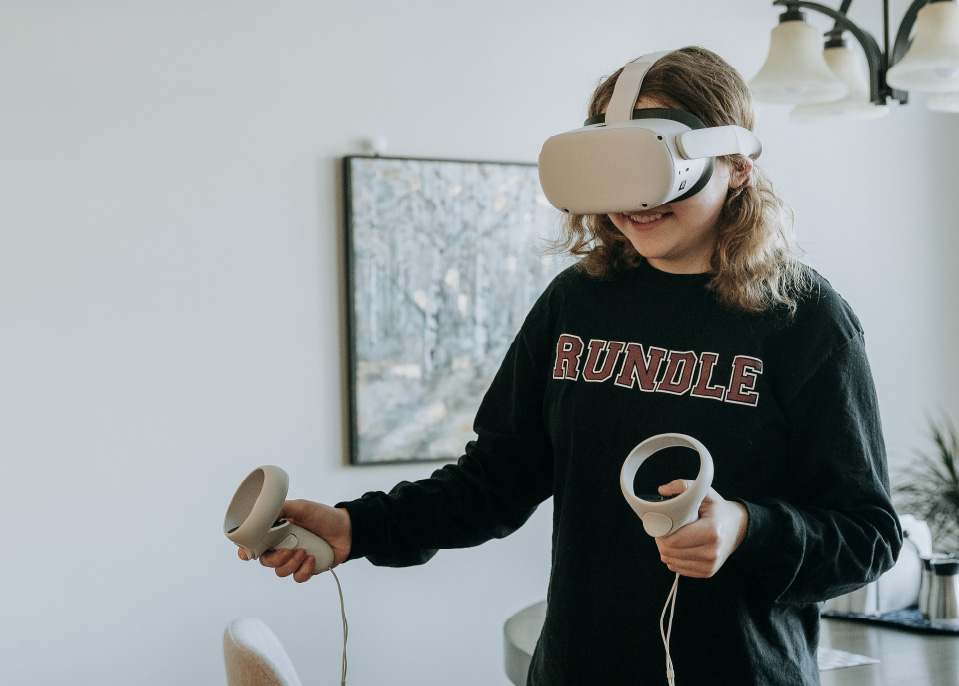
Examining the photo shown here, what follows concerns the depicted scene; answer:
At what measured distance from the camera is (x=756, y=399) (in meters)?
1.07

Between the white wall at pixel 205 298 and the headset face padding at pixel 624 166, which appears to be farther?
the white wall at pixel 205 298

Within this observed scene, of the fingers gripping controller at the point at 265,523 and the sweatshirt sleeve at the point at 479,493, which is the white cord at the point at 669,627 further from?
the fingers gripping controller at the point at 265,523

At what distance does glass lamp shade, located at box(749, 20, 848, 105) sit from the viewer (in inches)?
82.8

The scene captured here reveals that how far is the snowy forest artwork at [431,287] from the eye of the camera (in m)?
2.84

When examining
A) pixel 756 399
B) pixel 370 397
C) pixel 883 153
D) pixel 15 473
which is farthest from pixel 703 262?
pixel 883 153

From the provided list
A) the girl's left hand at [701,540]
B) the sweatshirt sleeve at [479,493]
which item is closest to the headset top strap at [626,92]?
the sweatshirt sleeve at [479,493]

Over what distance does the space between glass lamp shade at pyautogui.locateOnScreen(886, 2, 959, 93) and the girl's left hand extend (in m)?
1.36

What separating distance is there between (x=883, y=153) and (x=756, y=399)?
2.79 m

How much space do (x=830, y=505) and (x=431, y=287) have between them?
1.97 metres

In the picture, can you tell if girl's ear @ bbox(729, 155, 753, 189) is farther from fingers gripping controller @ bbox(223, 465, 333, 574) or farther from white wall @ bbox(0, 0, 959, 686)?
white wall @ bbox(0, 0, 959, 686)

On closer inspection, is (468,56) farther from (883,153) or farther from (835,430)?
(835,430)

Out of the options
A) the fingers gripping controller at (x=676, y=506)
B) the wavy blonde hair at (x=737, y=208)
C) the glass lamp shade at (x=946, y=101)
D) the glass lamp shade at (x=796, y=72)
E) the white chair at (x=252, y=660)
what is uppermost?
the glass lamp shade at (x=796, y=72)

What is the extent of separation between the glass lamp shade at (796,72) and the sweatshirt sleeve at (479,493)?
Result: 1.14 metres

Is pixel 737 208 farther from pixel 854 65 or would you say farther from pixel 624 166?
pixel 854 65
